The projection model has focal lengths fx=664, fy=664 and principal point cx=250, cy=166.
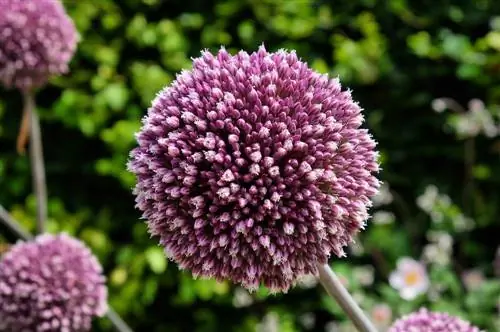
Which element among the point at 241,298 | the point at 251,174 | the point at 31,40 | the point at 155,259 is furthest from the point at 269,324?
the point at 251,174

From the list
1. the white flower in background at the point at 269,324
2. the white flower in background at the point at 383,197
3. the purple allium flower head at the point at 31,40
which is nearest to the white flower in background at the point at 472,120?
the white flower in background at the point at 383,197

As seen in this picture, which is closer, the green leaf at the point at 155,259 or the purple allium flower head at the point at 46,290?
the purple allium flower head at the point at 46,290

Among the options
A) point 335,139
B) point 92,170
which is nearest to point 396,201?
point 92,170

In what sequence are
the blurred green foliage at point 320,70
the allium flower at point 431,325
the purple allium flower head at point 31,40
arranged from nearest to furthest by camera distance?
the allium flower at point 431,325
the purple allium flower head at point 31,40
the blurred green foliage at point 320,70

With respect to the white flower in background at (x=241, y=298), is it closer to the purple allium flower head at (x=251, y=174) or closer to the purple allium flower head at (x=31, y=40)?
the purple allium flower head at (x=31, y=40)

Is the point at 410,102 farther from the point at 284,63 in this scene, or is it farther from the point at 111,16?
the point at 284,63

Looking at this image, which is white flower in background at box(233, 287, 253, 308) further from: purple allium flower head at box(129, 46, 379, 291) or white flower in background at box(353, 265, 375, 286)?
purple allium flower head at box(129, 46, 379, 291)

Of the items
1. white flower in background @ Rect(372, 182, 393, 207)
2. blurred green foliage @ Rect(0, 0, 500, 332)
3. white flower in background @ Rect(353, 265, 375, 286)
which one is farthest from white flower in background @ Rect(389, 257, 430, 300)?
white flower in background @ Rect(372, 182, 393, 207)
